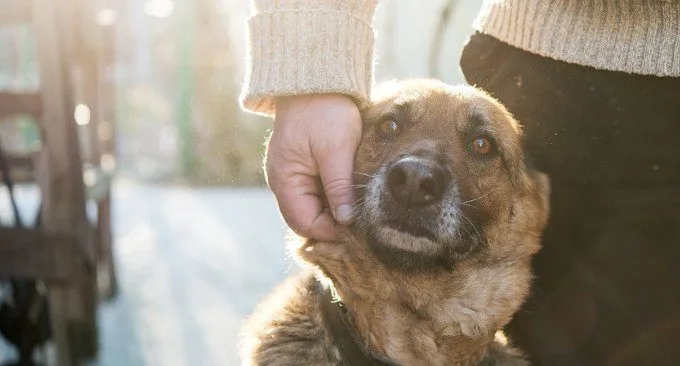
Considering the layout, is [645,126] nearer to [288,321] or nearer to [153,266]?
[288,321]

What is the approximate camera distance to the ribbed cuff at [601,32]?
216cm

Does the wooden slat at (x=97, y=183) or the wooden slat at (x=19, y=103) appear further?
the wooden slat at (x=97, y=183)

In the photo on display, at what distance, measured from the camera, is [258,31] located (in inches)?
86.9

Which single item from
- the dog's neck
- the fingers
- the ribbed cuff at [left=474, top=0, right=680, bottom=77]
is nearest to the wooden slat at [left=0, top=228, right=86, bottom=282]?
the dog's neck

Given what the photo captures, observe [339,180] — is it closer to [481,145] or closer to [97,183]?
[481,145]

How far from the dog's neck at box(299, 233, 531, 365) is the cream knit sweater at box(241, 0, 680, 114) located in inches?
17.9

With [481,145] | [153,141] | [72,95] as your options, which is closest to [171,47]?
[153,141]

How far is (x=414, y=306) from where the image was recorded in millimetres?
2385

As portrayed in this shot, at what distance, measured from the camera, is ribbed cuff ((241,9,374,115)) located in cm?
213

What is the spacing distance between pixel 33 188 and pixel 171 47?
595cm

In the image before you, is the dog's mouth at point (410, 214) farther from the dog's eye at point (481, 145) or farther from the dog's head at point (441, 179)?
the dog's eye at point (481, 145)

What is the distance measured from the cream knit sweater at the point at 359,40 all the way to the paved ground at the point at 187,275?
74 centimetres

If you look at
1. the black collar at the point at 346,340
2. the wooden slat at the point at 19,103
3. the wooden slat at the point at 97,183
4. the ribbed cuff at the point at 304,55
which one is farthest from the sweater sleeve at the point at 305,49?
the wooden slat at the point at 97,183

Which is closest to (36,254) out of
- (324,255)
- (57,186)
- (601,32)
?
(57,186)
